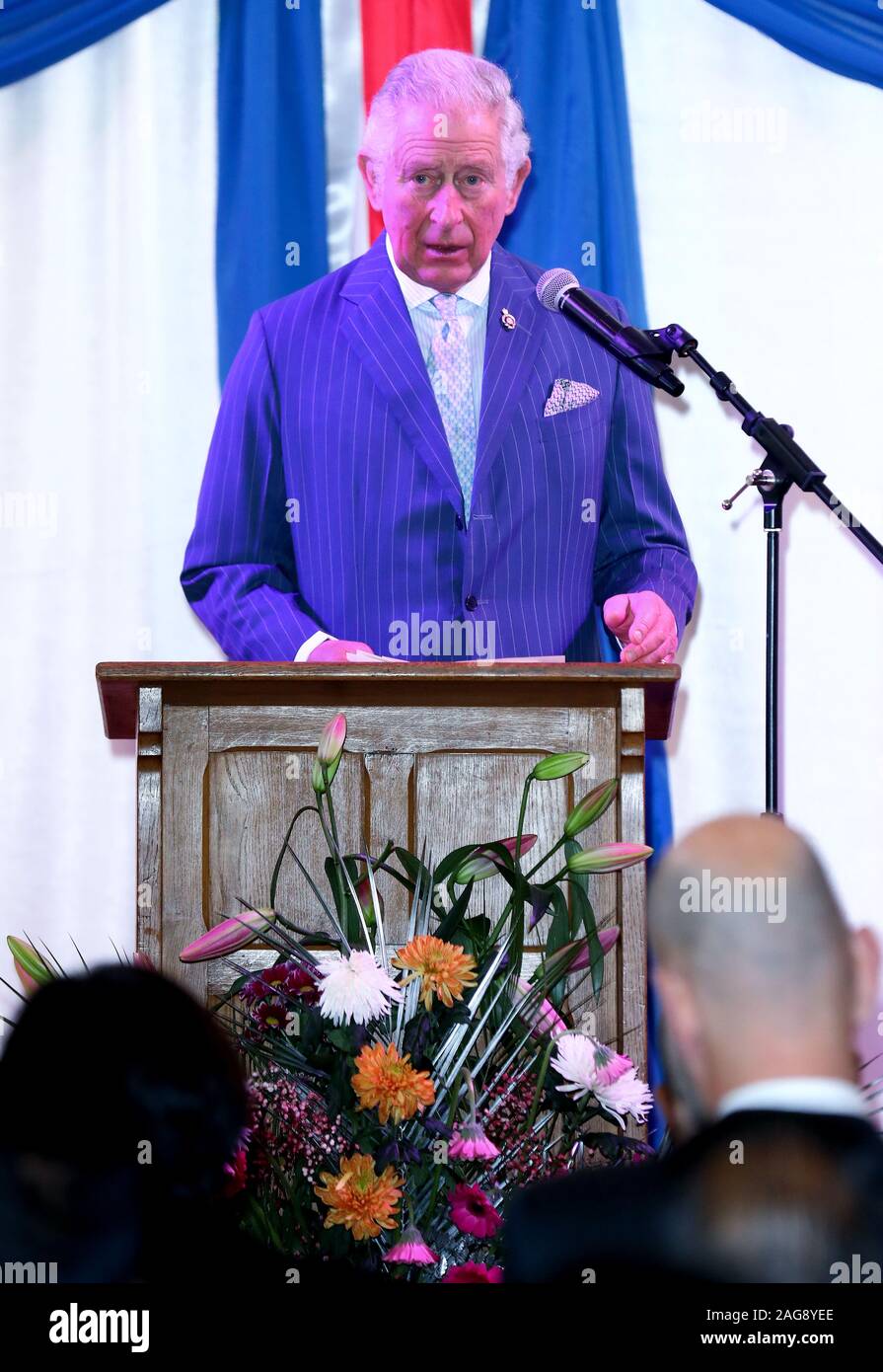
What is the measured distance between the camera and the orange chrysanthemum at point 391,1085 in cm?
166

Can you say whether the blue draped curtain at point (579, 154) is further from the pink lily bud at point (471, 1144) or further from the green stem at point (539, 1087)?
the pink lily bud at point (471, 1144)

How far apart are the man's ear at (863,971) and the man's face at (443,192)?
2493mm

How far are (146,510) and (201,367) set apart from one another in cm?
36

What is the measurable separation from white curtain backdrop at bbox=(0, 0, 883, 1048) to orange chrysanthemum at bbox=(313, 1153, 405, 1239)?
2.31 meters

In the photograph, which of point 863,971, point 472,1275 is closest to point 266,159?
point 472,1275

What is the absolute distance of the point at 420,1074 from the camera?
1662mm

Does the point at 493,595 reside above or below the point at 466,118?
below

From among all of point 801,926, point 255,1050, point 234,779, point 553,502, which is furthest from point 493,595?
point 801,926

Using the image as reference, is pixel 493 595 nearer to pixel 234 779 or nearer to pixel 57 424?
pixel 234 779

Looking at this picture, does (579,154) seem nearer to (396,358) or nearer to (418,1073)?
(396,358)

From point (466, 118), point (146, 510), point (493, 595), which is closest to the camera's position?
point (493, 595)

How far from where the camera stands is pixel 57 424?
394 cm

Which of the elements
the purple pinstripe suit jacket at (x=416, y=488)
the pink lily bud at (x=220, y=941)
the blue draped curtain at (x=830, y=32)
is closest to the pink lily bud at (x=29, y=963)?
the pink lily bud at (x=220, y=941)

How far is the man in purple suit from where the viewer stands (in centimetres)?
319
